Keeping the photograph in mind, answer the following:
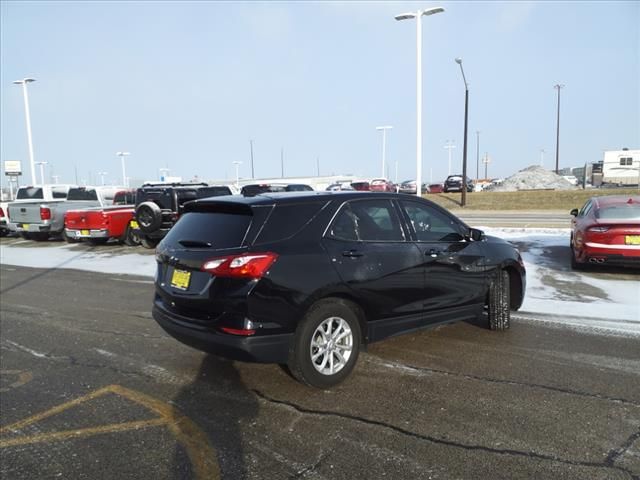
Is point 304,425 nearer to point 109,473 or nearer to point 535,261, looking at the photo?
point 109,473

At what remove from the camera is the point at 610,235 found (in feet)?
27.0

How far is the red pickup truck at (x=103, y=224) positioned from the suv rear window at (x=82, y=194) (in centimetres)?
356

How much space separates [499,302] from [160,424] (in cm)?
378

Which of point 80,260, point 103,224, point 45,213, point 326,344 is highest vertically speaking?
point 45,213

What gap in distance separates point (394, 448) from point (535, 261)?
826cm

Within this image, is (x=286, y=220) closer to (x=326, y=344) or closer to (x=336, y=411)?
(x=326, y=344)

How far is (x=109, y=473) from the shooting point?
296 centimetres

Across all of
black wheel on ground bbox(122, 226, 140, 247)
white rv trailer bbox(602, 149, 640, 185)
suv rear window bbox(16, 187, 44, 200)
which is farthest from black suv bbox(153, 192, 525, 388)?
white rv trailer bbox(602, 149, 640, 185)

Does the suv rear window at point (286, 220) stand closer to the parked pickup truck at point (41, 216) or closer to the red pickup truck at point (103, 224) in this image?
the red pickup truck at point (103, 224)

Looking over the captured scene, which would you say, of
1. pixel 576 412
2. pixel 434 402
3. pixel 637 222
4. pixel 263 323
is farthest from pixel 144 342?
pixel 637 222

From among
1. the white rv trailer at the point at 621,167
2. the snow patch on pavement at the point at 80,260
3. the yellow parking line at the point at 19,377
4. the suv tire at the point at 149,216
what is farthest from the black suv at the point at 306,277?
the white rv trailer at the point at 621,167

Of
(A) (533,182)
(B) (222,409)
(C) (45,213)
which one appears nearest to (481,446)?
(B) (222,409)

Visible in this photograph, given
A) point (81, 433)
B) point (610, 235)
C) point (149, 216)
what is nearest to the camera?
point (81, 433)

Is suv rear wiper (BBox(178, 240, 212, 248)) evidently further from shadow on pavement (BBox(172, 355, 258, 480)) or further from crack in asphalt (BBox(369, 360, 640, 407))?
crack in asphalt (BBox(369, 360, 640, 407))
